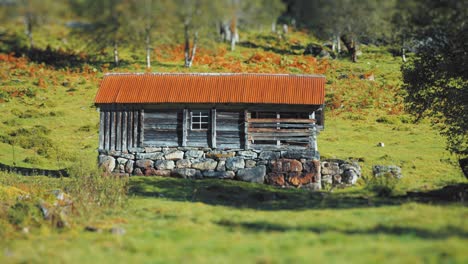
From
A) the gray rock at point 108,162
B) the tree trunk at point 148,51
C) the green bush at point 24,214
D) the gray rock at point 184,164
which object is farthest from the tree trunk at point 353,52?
the green bush at point 24,214

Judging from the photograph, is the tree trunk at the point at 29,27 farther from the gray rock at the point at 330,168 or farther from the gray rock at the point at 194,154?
the gray rock at the point at 330,168

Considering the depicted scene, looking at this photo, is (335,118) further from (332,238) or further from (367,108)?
(332,238)

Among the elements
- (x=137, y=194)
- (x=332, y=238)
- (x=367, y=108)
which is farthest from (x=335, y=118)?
(x=332, y=238)

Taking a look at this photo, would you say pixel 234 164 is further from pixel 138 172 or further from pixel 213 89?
pixel 138 172

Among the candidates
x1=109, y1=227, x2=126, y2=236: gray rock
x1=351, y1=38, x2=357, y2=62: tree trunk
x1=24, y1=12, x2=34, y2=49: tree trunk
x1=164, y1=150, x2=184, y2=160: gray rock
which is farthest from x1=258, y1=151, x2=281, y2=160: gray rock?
x1=24, y1=12, x2=34, y2=49: tree trunk

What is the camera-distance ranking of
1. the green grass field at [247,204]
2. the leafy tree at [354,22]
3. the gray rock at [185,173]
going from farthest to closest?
the leafy tree at [354,22] < the gray rock at [185,173] < the green grass field at [247,204]

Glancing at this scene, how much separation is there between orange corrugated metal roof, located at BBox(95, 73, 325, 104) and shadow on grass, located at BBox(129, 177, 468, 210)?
4.01m

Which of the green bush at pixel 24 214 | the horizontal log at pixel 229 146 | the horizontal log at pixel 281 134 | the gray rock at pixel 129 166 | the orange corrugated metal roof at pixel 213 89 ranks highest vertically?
the orange corrugated metal roof at pixel 213 89

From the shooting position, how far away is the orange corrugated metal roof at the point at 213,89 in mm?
29188

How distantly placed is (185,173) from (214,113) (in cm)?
319

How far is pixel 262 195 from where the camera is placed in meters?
24.4

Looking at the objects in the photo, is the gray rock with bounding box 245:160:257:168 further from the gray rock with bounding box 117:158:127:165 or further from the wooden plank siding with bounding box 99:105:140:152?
the gray rock with bounding box 117:158:127:165

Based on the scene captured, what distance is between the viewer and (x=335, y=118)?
143 feet

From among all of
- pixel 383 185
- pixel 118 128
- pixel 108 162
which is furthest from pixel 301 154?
pixel 108 162
